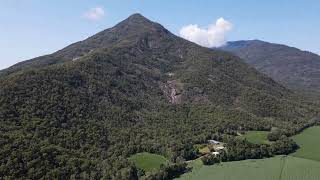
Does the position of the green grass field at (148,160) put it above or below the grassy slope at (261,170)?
above

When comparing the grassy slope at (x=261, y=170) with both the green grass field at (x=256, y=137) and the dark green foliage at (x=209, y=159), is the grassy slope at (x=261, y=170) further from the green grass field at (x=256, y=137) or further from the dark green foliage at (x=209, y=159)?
the green grass field at (x=256, y=137)

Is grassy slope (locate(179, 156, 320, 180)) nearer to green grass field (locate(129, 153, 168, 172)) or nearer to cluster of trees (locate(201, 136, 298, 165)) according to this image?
cluster of trees (locate(201, 136, 298, 165))

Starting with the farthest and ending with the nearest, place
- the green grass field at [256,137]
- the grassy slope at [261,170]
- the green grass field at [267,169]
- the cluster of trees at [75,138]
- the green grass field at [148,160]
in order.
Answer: the green grass field at [256,137]
the green grass field at [148,160]
the green grass field at [267,169]
the grassy slope at [261,170]
the cluster of trees at [75,138]

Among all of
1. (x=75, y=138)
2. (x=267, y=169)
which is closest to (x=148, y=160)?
(x=75, y=138)

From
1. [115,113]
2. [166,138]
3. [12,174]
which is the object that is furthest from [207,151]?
[12,174]

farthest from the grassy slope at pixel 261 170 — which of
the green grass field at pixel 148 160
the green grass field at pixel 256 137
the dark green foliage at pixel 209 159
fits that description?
the green grass field at pixel 256 137

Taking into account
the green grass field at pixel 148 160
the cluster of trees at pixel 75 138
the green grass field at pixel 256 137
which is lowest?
the green grass field at pixel 256 137

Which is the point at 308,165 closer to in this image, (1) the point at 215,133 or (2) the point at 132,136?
(1) the point at 215,133

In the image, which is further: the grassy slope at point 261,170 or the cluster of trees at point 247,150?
the cluster of trees at point 247,150
